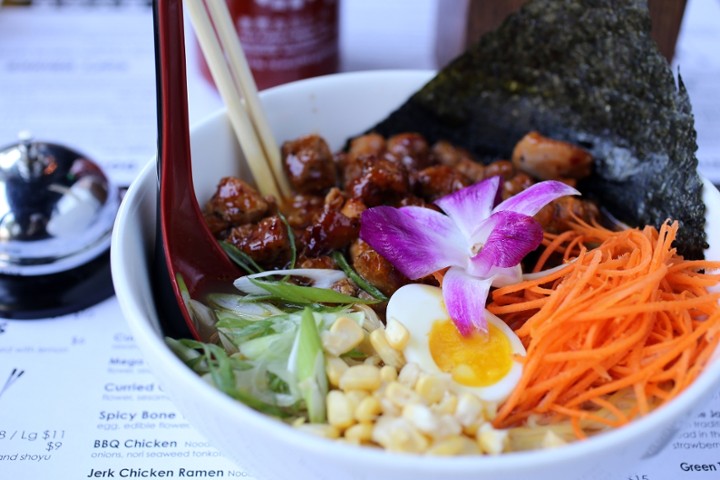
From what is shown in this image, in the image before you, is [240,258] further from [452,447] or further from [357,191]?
[452,447]

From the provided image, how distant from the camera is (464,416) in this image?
0.97 meters

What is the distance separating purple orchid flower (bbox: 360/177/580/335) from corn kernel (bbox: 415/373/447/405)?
0.16 meters

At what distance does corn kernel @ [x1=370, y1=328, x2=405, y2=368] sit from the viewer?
110cm

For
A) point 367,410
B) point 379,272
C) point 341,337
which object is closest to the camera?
point 367,410

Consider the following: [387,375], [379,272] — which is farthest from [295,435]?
[379,272]

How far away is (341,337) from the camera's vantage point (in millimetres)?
1079

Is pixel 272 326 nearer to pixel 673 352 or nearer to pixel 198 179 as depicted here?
pixel 198 179

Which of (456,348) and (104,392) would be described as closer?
(456,348)

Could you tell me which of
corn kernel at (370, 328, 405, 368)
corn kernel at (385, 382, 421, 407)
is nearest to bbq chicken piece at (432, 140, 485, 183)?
corn kernel at (370, 328, 405, 368)

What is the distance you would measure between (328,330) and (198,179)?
21.2 inches

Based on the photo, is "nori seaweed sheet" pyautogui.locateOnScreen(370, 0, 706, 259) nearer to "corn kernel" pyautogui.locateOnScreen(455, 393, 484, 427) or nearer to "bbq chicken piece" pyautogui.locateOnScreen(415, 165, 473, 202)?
"bbq chicken piece" pyautogui.locateOnScreen(415, 165, 473, 202)

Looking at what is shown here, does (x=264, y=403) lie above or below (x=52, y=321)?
above

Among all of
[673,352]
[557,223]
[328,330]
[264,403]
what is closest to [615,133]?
[557,223]

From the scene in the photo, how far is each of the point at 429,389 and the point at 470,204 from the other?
0.45 meters
